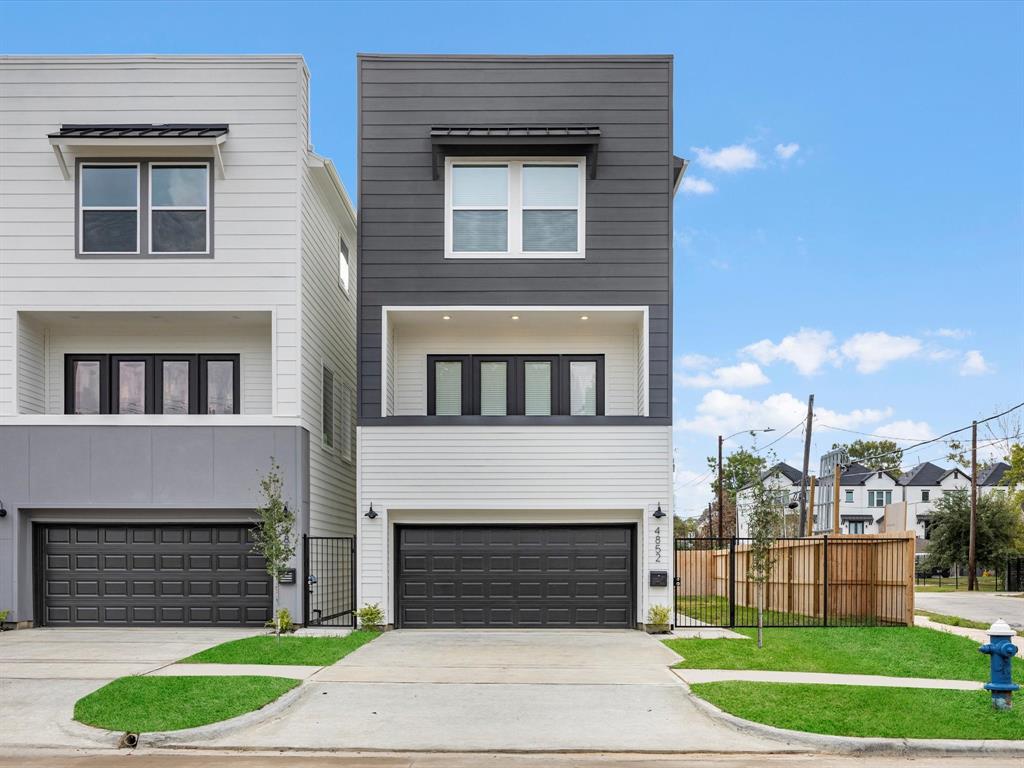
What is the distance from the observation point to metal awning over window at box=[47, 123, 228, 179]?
1802 cm

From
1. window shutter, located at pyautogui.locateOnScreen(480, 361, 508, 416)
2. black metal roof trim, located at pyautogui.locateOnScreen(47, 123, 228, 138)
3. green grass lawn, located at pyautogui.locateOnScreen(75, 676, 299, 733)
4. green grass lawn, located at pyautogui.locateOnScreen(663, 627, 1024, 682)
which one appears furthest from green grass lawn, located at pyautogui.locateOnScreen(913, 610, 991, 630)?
black metal roof trim, located at pyautogui.locateOnScreen(47, 123, 228, 138)

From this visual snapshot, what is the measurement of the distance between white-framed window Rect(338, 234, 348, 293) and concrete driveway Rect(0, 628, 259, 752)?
8754 millimetres

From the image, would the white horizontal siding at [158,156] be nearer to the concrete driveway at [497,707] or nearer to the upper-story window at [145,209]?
the upper-story window at [145,209]

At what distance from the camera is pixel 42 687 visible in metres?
12.0

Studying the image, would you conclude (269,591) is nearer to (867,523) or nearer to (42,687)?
(42,687)

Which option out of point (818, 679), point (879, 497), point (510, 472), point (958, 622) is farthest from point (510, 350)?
point (879, 497)

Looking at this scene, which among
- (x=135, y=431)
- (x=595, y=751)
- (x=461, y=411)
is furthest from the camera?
(x=461, y=411)

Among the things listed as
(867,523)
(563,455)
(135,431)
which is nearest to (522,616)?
(563,455)

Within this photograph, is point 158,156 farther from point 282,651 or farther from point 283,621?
point 282,651

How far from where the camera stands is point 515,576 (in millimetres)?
18984

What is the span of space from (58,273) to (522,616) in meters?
10.9

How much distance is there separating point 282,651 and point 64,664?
2.98m

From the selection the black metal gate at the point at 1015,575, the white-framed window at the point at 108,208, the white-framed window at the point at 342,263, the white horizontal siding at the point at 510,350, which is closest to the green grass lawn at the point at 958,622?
the white horizontal siding at the point at 510,350

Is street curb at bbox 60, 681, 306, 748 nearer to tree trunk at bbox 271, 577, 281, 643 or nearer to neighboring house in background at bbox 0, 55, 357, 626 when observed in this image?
tree trunk at bbox 271, 577, 281, 643
